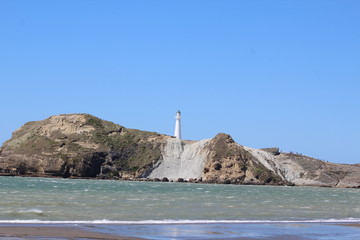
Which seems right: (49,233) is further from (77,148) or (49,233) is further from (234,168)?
(77,148)

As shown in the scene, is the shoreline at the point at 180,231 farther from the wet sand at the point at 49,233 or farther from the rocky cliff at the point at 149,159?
the rocky cliff at the point at 149,159

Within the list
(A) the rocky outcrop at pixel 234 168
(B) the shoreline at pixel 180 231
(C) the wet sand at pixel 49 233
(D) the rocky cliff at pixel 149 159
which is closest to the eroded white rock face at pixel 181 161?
(D) the rocky cliff at pixel 149 159

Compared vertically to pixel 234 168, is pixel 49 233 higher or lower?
lower

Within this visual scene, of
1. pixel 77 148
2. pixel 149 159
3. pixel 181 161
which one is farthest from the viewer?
pixel 77 148

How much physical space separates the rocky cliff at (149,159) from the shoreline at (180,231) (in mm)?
94297

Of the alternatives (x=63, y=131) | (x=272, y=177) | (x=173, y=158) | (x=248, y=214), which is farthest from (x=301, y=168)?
(x=248, y=214)

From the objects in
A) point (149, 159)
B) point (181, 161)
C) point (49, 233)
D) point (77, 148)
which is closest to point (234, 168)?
point (181, 161)

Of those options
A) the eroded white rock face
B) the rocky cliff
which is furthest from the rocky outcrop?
the eroded white rock face

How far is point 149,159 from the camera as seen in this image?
→ 428 ft

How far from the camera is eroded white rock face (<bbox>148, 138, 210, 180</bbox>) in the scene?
12612 centimetres

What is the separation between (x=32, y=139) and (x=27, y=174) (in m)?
13.3

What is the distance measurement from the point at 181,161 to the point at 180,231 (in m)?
106

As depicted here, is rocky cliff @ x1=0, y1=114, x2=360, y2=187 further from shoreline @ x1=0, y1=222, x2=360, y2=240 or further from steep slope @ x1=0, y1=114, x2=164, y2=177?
shoreline @ x1=0, y1=222, x2=360, y2=240

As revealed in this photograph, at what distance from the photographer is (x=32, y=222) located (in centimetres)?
2517
